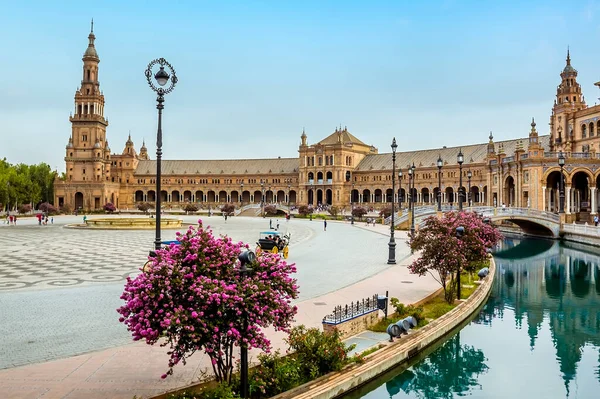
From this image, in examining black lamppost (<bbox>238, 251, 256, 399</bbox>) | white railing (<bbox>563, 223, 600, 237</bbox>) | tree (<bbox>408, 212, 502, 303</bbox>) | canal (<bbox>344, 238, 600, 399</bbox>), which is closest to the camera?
black lamppost (<bbox>238, 251, 256, 399</bbox>)

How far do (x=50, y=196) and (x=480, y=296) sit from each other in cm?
12717

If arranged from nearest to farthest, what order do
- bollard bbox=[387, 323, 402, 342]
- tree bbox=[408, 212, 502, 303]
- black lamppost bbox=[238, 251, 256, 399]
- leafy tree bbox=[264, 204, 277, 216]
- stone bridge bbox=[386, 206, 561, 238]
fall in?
black lamppost bbox=[238, 251, 256, 399] < bollard bbox=[387, 323, 402, 342] < tree bbox=[408, 212, 502, 303] < stone bridge bbox=[386, 206, 561, 238] < leafy tree bbox=[264, 204, 277, 216]

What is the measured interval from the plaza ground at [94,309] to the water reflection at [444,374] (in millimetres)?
2761

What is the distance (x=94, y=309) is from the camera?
52.0 feet

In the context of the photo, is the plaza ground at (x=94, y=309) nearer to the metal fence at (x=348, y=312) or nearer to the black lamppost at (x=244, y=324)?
the metal fence at (x=348, y=312)

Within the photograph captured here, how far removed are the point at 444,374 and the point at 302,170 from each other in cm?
10835

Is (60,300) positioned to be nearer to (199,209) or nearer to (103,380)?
(103,380)

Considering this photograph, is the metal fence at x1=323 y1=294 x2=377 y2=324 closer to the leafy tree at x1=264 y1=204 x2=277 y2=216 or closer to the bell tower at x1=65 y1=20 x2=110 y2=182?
the leafy tree at x1=264 y1=204 x2=277 y2=216

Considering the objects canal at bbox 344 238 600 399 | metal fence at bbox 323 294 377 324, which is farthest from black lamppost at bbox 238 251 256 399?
metal fence at bbox 323 294 377 324

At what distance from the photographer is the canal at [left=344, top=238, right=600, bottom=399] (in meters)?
13.2

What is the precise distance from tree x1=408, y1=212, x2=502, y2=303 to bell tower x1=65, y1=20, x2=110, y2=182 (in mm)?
114846

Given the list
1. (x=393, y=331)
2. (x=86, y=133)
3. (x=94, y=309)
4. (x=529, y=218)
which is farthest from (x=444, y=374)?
(x=86, y=133)

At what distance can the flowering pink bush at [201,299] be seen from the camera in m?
7.99

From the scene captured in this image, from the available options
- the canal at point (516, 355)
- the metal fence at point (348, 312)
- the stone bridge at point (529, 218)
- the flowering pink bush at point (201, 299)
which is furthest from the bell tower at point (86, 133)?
the flowering pink bush at point (201, 299)
